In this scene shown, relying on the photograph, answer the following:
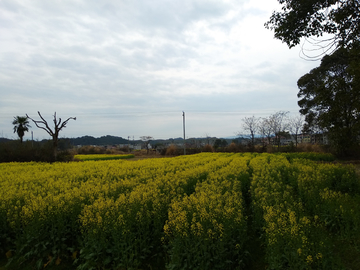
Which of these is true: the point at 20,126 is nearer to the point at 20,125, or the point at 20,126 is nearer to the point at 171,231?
the point at 20,125

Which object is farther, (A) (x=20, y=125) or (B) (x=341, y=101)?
(A) (x=20, y=125)

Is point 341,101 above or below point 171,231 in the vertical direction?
above

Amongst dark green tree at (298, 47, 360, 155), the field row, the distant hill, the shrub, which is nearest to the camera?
the field row

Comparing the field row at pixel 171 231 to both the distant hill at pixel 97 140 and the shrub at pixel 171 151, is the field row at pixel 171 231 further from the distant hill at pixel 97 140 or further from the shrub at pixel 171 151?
the distant hill at pixel 97 140

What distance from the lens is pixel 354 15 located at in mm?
7332

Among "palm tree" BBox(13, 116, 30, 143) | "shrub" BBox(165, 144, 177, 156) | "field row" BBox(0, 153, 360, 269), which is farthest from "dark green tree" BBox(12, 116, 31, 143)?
"field row" BBox(0, 153, 360, 269)

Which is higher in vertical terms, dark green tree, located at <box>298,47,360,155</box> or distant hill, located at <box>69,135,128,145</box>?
distant hill, located at <box>69,135,128,145</box>

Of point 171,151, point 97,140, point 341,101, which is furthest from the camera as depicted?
point 97,140

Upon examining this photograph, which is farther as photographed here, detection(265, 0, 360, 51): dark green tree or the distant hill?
the distant hill

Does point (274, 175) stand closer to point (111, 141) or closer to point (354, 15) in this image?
point (354, 15)

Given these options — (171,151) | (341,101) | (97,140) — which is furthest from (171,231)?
(97,140)

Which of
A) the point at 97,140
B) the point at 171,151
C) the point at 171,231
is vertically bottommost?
the point at 171,231

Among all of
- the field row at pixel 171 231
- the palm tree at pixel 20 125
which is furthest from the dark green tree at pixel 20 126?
the field row at pixel 171 231

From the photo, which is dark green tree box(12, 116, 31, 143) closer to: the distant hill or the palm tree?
the palm tree
